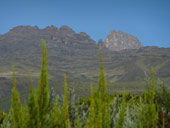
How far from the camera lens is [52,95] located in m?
6.57

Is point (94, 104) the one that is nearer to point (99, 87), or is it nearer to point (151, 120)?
point (99, 87)

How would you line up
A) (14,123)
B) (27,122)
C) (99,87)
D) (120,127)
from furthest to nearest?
(14,123) < (27,122) < (120,127) < (99,87)

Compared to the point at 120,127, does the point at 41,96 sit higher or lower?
higher

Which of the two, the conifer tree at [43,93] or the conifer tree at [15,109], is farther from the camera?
the conifer tree at [15,109]

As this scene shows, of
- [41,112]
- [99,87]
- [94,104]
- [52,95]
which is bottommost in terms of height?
[52,95]

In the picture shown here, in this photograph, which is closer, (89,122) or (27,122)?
(89,122)

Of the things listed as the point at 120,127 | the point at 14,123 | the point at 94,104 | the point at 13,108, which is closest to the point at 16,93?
the point at 13,108

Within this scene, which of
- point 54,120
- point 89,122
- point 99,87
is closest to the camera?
point 89,122

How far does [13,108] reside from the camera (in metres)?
3.02

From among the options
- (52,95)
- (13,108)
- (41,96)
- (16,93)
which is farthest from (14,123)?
(52,95)

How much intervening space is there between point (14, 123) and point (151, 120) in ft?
6.26

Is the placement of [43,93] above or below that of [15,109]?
above

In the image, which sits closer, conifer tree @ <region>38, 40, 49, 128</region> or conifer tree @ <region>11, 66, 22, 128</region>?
conifer tree @ <region>38, 40, 49, 128</region>

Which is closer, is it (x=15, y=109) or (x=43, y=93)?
(x=43, y=93)
